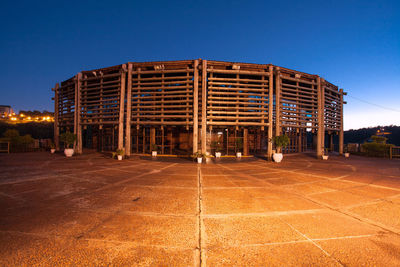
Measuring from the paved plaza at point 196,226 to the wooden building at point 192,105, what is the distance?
25.4 feet

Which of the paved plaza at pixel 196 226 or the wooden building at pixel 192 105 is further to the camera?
the wooden building at pixel 192 105

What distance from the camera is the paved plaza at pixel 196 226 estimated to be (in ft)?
6.80

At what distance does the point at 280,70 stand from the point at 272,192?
1331cm

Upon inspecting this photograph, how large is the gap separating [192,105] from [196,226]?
414 inches

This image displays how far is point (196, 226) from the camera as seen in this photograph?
2.85 meters

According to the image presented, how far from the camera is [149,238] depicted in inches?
96.7

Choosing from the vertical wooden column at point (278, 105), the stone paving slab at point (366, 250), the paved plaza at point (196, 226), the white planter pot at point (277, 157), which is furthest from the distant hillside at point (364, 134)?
the stone paving slab at point (366, 250)

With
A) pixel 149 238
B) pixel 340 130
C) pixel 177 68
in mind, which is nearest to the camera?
pixel 149 238

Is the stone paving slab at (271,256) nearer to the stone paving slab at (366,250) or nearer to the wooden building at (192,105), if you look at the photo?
the stone paving slab at (366,250)

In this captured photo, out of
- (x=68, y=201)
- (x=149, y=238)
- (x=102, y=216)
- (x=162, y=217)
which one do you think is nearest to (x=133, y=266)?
(x=149, y=238)

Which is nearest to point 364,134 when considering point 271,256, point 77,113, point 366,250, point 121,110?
point 366,250

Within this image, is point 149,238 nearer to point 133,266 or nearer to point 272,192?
point 133,266

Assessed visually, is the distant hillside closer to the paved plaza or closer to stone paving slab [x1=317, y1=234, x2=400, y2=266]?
the paved plaza

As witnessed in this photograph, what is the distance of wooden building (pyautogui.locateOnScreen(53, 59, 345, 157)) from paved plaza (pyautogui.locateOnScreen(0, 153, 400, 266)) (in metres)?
7.74
